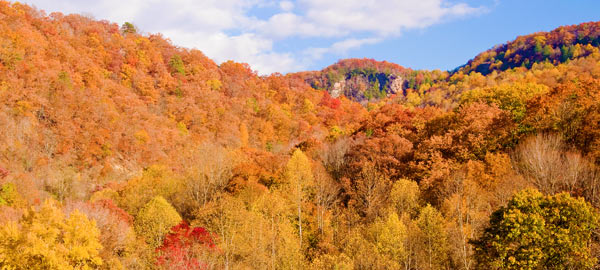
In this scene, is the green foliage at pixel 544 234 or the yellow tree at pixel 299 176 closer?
the green foliage at pixel 544 234

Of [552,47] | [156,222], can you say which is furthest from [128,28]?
[552,47]

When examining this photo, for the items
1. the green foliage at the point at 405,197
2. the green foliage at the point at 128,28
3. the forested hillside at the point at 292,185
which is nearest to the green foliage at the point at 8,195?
the forested hillside at the point at 292,185

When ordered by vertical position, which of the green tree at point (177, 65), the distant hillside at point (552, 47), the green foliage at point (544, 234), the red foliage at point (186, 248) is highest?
the distant hillside at point (552, 47)

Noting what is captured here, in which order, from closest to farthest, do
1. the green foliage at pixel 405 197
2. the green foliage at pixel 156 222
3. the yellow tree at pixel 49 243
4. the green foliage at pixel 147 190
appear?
the yellow tree at pixel 49 243, the green foliage at pixel 405 197, the green foliage at pixel 156 222, the green foliage at pixel 147 190

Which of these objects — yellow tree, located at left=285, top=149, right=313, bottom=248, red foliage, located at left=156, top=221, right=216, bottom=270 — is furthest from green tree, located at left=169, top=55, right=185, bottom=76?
red foliage, located at left=156, top=221, right=216, bottom=270

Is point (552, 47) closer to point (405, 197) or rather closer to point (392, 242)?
point (405, 197)

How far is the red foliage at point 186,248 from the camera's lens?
26297mm

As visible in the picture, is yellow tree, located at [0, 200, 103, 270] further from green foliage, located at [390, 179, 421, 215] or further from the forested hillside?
green foliage, located at [390, 179, 421, 215]

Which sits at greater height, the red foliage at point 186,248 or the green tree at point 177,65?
the green tree at point 177,65

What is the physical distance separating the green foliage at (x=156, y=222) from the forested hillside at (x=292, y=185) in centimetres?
15

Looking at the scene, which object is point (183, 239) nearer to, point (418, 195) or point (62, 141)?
point (418, 195)

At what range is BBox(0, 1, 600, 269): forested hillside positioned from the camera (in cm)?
2542

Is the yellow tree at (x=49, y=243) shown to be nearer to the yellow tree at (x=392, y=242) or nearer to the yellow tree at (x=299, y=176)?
the yellow tree at (x=299, y=176)

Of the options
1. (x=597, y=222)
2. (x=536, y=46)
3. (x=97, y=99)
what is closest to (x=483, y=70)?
(x=536, y=46)
